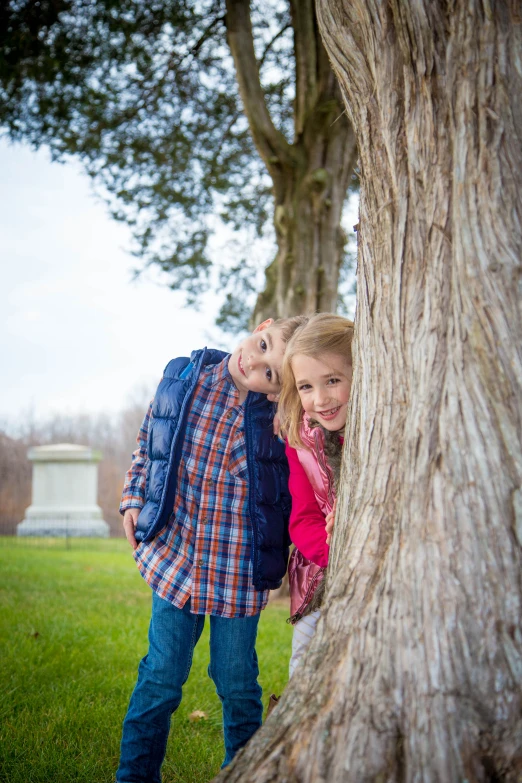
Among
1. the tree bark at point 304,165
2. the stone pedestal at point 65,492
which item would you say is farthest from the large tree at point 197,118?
the stone pedestal at point 65,492

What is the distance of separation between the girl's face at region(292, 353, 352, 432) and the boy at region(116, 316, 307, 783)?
31 cm

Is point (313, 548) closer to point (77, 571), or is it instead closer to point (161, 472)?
point (161, 472)

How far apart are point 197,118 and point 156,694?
8057mm

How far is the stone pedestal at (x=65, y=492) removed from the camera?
1733 centimetres

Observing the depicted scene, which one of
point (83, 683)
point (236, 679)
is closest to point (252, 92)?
point (83, 683)

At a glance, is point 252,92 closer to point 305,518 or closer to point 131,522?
point 131,522

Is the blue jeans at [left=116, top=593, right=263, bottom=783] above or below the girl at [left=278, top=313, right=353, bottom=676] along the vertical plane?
below

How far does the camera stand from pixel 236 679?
2588 millimetres

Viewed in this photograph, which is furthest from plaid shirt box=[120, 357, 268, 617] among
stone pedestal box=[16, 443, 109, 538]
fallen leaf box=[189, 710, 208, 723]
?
stone pedestal box=[16, 443, 109, 538]

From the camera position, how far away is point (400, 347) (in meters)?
1.79

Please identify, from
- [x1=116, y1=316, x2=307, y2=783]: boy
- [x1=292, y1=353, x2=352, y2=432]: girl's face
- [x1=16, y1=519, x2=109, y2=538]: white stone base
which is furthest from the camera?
[x1=16, y1=519, x2=109, y2=538]: white stone base

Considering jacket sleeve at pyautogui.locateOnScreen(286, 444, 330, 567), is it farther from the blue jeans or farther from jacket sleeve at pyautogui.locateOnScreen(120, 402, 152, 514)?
jacket sleeve at pyautogui.locateOnScreen(120, 402, 152, 514)

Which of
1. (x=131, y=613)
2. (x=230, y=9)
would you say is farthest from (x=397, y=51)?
(x=230, y=9)

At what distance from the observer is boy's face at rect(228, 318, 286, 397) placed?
2.74m
